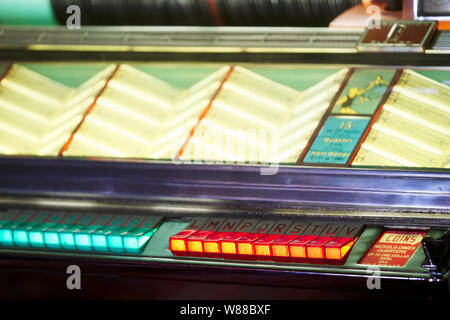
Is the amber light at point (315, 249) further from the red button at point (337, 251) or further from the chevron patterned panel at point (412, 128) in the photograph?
the chevron patterned panel at point (412, 128)

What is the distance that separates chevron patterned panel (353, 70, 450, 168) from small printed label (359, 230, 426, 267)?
25cm

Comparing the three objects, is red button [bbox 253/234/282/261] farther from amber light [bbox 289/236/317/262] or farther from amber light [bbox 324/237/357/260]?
amber light [bbox 324/237/357/260]

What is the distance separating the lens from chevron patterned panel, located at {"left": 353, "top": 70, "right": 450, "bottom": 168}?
2.51 m

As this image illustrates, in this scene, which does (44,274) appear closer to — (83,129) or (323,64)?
(83,129)

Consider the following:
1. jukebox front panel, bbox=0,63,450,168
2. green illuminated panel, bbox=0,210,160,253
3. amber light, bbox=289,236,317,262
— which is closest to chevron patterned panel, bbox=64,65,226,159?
jukebox front panel, bbox=0,63,450,168

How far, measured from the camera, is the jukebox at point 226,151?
2424 millimetres

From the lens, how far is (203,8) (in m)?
3.10

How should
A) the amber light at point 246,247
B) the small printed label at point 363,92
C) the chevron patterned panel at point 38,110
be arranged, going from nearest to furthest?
the amber light at point 246,247 < the small printed label at point 363,92 < the chevron patterned panel at point 38,110

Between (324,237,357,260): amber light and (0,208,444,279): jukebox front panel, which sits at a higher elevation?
(0,208,444,279): jukebox front panel

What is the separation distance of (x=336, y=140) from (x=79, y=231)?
1037 mm

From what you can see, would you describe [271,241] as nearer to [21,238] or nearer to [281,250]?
[281,250]

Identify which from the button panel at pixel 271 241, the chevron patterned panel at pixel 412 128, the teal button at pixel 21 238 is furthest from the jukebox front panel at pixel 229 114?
the teal button at pixel 21 238
